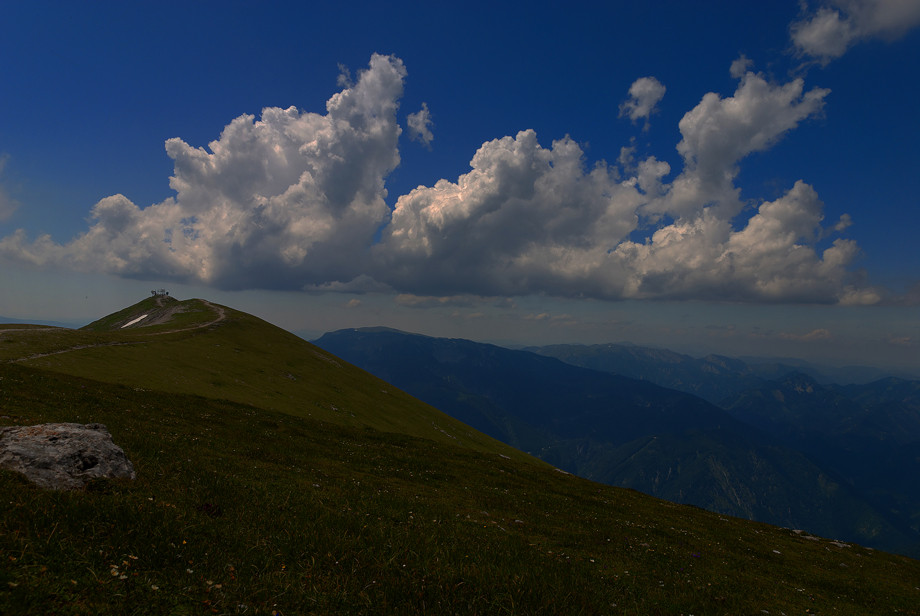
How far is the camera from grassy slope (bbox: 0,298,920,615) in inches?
260

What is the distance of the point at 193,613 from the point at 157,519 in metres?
3.27

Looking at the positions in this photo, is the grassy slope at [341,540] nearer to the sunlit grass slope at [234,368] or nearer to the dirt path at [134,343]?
the sunlit grass slope at [234,368]

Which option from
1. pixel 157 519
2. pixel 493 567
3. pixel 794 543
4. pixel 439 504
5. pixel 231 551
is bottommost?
pixel 794 543

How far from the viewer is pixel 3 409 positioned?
920 inches

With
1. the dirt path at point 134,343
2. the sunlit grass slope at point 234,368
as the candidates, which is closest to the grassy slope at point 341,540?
the sunlit grass slope at point 234,368

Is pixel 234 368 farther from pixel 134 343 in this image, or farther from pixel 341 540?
pixel 341 540

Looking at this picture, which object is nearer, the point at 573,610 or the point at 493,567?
the point at 573,610

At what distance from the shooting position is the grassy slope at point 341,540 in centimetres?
661

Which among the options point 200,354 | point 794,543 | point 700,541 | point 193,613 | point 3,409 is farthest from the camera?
point 200,354

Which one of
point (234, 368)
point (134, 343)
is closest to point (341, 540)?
point (234, 368)

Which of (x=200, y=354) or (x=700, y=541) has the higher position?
(x=200, y=354)

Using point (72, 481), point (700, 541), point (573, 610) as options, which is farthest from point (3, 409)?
point (700, 541)

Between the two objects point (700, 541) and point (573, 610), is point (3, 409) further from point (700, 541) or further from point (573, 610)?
point (700, 541)

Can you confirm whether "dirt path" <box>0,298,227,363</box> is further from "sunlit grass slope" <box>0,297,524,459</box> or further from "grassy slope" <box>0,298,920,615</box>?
A: "grassy slope" <box>0,298,920,615</box>
